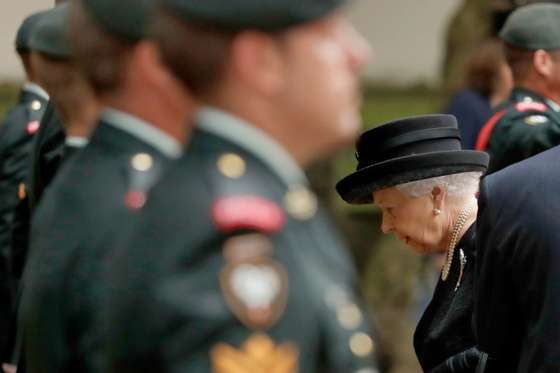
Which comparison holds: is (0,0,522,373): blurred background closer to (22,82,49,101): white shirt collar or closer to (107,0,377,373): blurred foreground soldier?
(22,82,49,101): white shirt collar

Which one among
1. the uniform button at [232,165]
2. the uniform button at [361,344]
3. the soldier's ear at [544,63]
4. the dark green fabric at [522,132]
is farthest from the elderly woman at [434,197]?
the uniform button at [232,165]

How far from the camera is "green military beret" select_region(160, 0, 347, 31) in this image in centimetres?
203

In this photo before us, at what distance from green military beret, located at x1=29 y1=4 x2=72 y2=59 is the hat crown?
3.09 ft

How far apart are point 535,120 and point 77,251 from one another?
3549 millimetres

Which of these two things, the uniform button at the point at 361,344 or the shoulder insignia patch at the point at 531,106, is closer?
the uniform button at the point at 361,344

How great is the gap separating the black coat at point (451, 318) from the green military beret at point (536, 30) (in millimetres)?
1961

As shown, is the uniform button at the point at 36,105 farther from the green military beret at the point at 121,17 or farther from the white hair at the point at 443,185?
the green military beret at the point at 121,17

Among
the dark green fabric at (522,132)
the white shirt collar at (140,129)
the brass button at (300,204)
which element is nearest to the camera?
the brass button at (300,204)

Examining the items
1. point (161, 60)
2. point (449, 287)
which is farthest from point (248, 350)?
point (449, 287)

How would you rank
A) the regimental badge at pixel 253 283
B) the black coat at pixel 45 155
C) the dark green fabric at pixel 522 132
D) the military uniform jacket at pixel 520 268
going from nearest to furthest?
the regimental badge at pixel 253 283
the military uniform jacket at pixel 520 268
the black coat at pixel 45 155
the dark green fabric at pixel 522 132

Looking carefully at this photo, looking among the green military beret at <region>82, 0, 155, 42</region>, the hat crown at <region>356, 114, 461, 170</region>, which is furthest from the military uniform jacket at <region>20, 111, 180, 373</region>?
the hat crown at <region>356, 114, 461, 170</region>

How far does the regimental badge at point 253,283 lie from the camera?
6.46 feet

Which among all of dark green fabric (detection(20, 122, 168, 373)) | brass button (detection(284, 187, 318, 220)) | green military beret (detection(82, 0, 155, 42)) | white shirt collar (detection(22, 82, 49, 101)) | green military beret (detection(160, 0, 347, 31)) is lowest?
white shirt collar (detection(22, 82, 49, 101))

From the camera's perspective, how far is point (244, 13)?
6.66 ft
